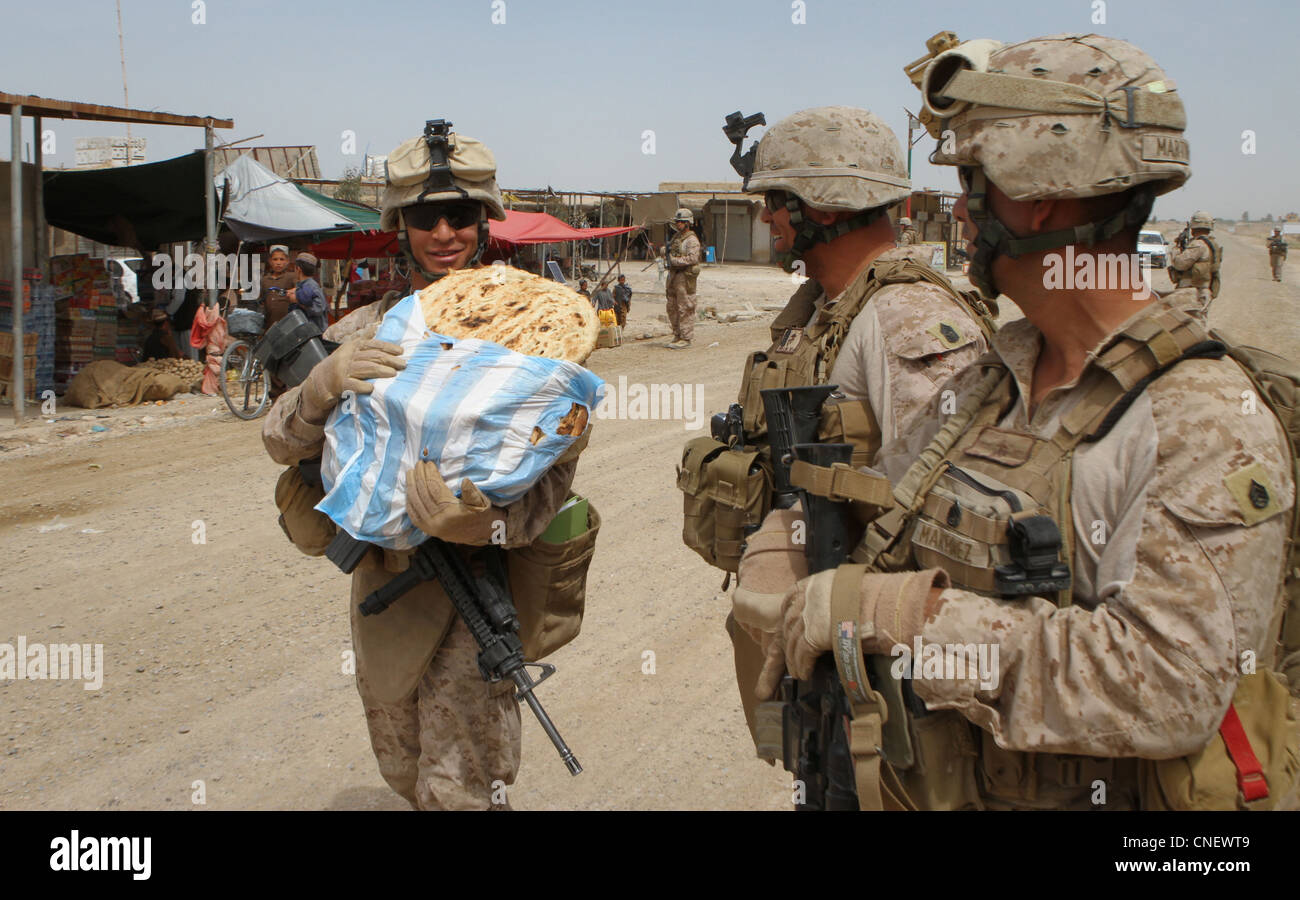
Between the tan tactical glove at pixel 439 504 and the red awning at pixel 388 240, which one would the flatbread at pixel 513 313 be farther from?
the red awning at pixel 388 240

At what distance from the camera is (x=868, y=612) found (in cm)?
162

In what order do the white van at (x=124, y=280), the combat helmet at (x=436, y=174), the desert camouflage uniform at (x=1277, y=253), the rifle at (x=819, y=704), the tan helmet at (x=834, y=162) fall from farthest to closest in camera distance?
1. the desert camouflage uniform at (x=1277, y=253)
2. the white van at (x=124, y=280)
3. the tan helmet at (x=834, y=162)
4. the combat helmet at (x=436, y=174)
5. the rifle at (x=819, y=704)

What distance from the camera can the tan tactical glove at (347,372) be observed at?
7.75ft

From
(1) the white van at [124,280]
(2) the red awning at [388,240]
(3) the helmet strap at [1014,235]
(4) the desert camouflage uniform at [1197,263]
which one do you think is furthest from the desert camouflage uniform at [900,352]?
(4) the desert camouflage uniform at [1197,263]

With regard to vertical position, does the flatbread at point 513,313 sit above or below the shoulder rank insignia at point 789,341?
above

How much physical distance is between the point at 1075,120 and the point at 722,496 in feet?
5.31

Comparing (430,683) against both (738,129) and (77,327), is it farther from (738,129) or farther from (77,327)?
(77,327)

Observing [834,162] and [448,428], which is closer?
[448,428]

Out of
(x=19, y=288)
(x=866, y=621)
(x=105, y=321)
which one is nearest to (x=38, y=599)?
(x=866, y=621)

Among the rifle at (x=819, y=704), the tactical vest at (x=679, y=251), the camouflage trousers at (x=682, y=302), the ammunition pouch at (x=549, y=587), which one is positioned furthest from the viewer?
the camouflage trousers at (x=682, y=302)

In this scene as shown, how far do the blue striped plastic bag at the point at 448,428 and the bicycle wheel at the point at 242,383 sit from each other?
8513mm

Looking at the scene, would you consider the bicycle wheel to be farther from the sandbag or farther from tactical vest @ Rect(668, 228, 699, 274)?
tactical vest @ Rect(668, 228, 699, 274)

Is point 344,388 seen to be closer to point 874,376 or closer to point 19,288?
point 874,376

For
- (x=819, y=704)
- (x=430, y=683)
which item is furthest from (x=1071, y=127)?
(x=430, y=683)
